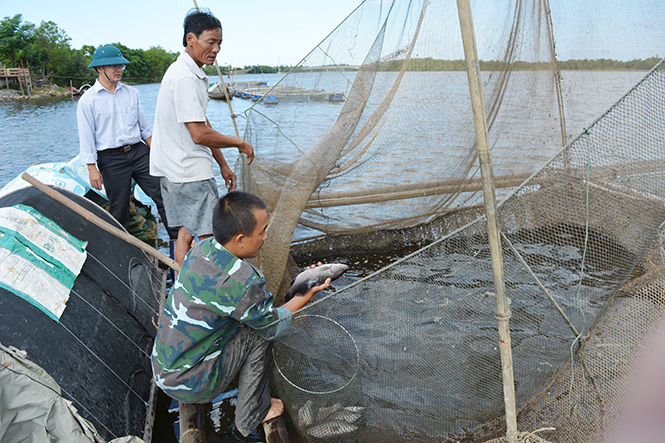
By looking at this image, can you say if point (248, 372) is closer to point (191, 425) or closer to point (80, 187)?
point (191, 425)

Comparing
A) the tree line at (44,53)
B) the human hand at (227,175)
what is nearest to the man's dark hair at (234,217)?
the human hand at (227,175)

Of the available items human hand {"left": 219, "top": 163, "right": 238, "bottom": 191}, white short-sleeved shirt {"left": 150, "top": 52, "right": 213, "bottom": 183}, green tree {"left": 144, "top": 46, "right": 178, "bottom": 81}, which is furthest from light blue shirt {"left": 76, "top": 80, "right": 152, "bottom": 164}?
green tree {"left": 144, "top": 46, "right": 178, "bottom": 81}

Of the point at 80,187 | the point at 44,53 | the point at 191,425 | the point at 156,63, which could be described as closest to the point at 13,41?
the point at 44,53

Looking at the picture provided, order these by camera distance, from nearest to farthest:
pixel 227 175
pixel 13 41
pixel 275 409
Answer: pixel 275 409 → pixel 227 175 → pixel 13 41

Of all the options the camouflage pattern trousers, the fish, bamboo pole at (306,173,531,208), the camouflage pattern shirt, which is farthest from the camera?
bamboo pole at (306,173,531,208)

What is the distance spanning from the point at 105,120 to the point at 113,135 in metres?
0.16

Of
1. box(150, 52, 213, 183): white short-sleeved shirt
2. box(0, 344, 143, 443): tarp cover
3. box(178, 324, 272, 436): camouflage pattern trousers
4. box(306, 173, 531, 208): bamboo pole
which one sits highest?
box(150, 52, 213, 183): white short-sleeved shirt

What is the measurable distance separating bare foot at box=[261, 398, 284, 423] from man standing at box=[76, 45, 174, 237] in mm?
2384

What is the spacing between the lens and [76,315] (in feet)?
9.46

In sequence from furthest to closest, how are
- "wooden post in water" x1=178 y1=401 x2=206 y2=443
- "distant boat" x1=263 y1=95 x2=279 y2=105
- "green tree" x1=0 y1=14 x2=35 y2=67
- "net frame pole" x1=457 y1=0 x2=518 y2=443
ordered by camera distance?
1. "green tree" x1=0 y1=14 x2=35 y2=67
2. "distant boat" x1=263 y1=95 x2=279 y2=105
3. "wooden post in water" x1=178 y1=401 x2=206 y2=443
4. "net frame pole" x1=457 y1=0 x2=518 y2=443

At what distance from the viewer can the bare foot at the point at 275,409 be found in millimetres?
2564

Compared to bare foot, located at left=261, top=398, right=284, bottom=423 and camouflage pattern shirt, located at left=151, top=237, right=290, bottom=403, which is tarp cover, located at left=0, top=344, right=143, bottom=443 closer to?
camouflage pattern shirt, located at left=151, top=237, right=290, bottom=403

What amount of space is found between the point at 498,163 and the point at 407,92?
5.22 ft

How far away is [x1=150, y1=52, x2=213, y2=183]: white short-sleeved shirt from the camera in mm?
2996
